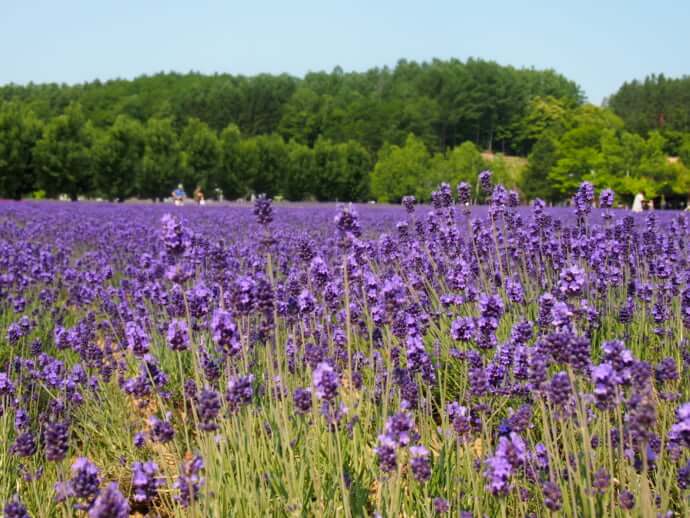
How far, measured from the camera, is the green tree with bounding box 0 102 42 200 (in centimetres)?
4028

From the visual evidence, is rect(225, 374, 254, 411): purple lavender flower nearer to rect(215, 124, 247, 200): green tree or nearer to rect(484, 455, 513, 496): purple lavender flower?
rect(484, 455, 513, 496): purple lavender flower

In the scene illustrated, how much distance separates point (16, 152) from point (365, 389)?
4182 centimetres

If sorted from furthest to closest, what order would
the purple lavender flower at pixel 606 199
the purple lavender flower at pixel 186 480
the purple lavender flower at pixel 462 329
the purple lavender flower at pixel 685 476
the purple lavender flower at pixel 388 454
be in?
1. the purple lavender flower at pixel 606 199
2. the purple lavender flower at pixel 462 329
3. the purple lavender flower at pixel 685 476
4. the purple lavender flower at pixel 186 480
5. the purple lavender flower at pixel 388 454

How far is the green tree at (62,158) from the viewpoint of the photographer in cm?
4053

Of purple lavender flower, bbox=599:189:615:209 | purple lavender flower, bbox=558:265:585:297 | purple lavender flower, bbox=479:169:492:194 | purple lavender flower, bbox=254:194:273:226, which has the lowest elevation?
purple lavender flower, bbox=558:265:585:297

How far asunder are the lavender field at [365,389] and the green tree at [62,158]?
122 feet

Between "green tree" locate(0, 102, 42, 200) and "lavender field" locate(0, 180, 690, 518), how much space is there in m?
37.8

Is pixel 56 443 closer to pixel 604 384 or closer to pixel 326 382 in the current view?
pixel 326 382

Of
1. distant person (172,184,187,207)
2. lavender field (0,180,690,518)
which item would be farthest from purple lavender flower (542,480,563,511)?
distant person (172,184,187,207)

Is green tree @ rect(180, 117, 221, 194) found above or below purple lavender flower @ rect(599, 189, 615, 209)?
above

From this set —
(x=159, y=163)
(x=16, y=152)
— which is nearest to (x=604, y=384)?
(x=16, y=152)

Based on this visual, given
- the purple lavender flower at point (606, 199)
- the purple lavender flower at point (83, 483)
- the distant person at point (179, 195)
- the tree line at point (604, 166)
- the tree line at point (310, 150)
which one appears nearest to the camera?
the purple lavender flower at point (83, 483)

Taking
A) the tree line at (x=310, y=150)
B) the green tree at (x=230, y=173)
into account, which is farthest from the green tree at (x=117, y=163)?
the green tree at (x=230, y=173)

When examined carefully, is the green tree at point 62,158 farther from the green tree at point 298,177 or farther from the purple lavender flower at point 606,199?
the purple lavender flower at point 606,199
